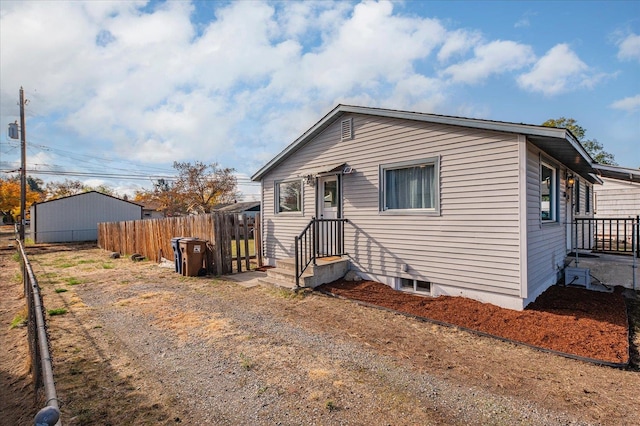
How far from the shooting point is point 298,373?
11.7 feet

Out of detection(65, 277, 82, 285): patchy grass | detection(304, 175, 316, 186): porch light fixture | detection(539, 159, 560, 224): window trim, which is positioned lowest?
detection(65, 277, 82, 285): patchy grass

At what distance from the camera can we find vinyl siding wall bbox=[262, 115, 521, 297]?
552 cm

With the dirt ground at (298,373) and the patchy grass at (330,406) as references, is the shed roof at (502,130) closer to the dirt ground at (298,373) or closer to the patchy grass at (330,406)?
the dirt ground at (298,373)

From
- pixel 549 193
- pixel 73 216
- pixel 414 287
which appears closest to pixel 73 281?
pixel 414 287

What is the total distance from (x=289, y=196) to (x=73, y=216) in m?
23.6

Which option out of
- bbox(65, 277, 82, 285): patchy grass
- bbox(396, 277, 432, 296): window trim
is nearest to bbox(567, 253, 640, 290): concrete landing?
bbox(396, 277, 432, 296): window trim

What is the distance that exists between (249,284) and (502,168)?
603 cm

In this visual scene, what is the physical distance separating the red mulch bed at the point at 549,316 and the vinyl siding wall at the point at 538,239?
0.30m

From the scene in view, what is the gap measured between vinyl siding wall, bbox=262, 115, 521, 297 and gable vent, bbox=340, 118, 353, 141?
120mm

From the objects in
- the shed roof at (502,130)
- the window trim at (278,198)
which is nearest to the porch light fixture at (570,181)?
the shed roof at (502,130)

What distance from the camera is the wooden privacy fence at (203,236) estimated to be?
9234 mm

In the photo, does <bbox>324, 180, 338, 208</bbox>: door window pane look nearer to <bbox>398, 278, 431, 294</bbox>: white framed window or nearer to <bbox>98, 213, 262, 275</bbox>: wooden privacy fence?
<bbox>398, 278, 431, 294</bbox>: white framed window

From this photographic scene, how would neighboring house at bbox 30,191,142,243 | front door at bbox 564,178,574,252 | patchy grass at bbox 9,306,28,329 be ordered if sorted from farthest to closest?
1. neighboring house at bbox 30,191,142,243
2. front door at bbox 564,178,574,252
3. patchy grass at bbox 9,306,28,329

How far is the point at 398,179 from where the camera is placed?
7.05m
